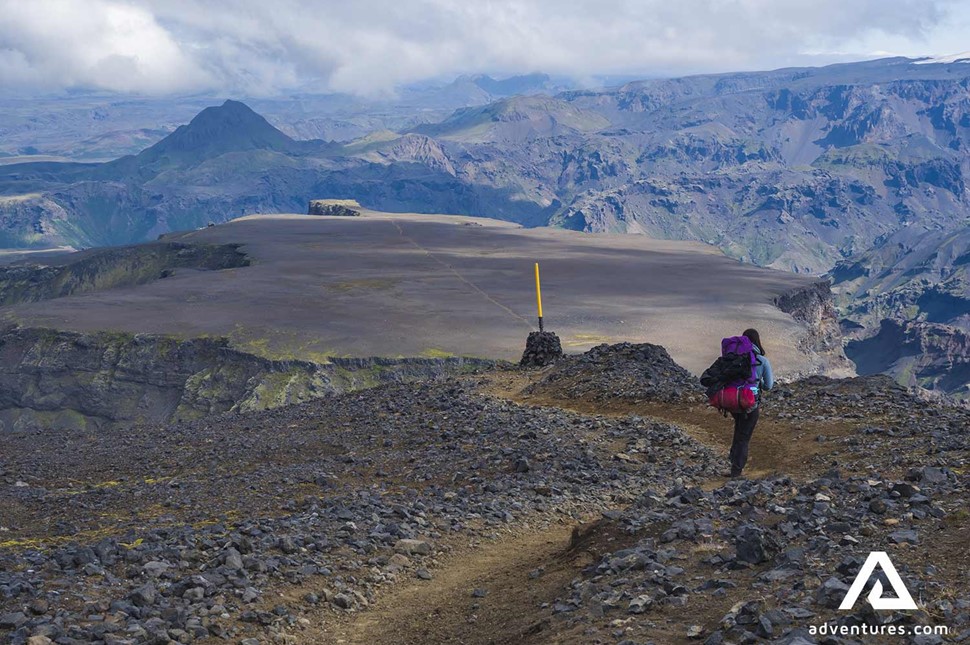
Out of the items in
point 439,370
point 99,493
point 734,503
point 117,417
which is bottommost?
point 117,417

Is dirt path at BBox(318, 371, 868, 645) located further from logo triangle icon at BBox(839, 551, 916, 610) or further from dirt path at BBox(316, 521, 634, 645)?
logo triangle icon at BBox(839, 551, 916, 610)

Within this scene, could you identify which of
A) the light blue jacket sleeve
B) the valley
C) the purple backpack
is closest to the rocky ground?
the light blue jacket sleeve

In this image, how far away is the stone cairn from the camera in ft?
122

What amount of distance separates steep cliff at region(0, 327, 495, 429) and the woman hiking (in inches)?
3320

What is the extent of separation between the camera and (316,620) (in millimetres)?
13422

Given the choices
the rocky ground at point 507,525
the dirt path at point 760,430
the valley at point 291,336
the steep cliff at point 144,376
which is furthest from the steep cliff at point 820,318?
the rocky ground at point 507,525

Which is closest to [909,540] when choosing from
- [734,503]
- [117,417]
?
[734,503]

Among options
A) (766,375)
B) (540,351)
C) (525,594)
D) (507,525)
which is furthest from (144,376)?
(525,594)

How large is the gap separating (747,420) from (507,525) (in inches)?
199

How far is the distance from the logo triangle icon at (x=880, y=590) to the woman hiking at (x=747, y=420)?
8902 millimetres

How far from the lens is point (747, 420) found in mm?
A: 19969

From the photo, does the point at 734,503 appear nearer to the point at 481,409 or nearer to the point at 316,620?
the point at 316,620

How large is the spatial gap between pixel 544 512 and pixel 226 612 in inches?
295

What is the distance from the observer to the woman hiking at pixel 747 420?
20.0 m
